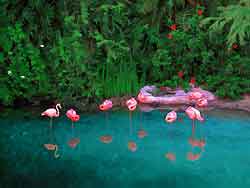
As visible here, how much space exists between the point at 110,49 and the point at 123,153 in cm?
205

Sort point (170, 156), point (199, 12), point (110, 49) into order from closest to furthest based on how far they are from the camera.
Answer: point (170, 156) < point (110, 49) < point (199, 12)

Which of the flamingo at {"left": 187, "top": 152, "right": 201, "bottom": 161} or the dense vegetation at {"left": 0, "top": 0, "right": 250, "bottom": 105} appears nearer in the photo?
the flamingo at {"left": 187, "top": 152, "right": 201, "bottom": 161}

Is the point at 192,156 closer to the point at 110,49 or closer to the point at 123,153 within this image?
the point at 123,153

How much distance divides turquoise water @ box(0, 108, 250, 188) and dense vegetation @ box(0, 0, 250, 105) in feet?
2.04

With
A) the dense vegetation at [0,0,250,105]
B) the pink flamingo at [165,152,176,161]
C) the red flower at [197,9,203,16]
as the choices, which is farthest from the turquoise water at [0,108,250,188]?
the red flower at [197,9,203,16]

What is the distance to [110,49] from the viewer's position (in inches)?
260

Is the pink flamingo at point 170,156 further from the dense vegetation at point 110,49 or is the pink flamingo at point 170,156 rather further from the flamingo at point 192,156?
the dense vegetation at point 110,49

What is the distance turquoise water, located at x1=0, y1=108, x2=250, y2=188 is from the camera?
4.33 meters

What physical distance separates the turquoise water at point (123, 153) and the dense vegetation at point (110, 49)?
2.04ft

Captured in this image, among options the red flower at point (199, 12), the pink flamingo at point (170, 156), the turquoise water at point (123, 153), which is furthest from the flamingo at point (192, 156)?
the red flower at point (199, 12)

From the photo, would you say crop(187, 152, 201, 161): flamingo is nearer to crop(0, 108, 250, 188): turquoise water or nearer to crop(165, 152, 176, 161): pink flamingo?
crop(0, 108, 250, 188): turquoise water

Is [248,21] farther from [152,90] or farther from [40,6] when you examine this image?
[40,6]

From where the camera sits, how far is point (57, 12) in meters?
6.71

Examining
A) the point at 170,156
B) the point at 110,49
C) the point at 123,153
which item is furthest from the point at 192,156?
the point at 110,49
